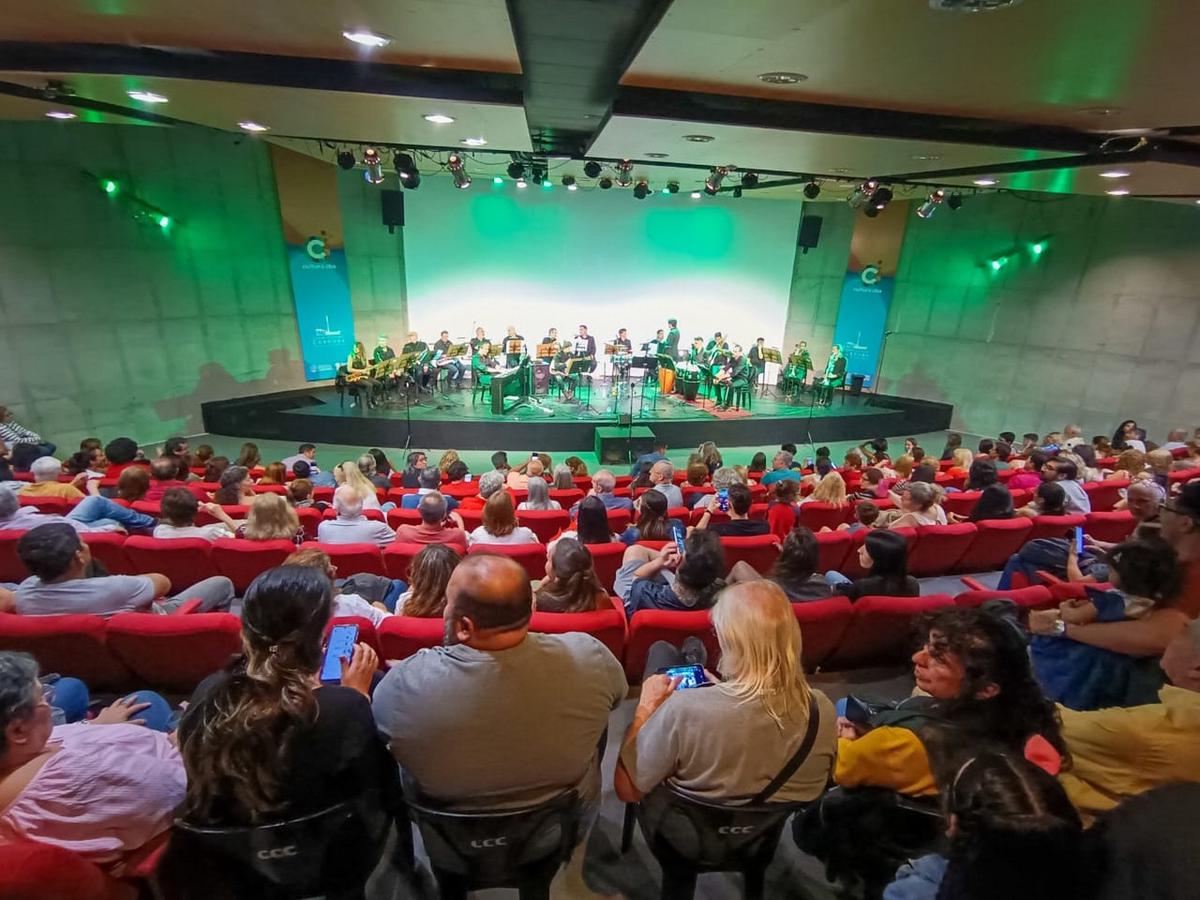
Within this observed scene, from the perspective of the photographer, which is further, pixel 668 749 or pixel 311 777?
pixel 668 749

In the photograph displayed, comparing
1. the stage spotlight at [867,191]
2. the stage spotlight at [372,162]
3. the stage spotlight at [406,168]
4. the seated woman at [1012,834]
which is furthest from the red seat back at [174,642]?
the stage spotlight at [867,191]

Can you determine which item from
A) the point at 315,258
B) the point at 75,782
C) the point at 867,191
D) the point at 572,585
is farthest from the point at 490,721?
the point at 315,258

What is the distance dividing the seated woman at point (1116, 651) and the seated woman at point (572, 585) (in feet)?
6.45

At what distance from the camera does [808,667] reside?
331 cm

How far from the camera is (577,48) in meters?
2.82

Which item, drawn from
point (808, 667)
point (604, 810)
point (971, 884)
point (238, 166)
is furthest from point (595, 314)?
point (971, 884)

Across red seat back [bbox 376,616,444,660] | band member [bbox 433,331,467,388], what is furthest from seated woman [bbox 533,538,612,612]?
band member [bbox 433,331,467,388]

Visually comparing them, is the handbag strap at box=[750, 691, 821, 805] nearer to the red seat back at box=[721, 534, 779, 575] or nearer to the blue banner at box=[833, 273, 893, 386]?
the red seat back at box=[721, 534, 779, 575]

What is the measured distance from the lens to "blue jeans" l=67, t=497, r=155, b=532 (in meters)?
3.88

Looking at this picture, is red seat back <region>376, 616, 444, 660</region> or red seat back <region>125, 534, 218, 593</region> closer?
red seat back <region>376, 616, 444, 660</region>

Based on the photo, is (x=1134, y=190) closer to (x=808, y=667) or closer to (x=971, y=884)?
(x=808, y=667)

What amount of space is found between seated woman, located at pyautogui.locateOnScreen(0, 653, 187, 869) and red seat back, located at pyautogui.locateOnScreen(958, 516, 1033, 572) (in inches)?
196

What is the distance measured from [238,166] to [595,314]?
7.43m

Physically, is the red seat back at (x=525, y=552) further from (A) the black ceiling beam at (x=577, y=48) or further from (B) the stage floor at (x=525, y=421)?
(B) the stage floor at (x=525, y=421)
